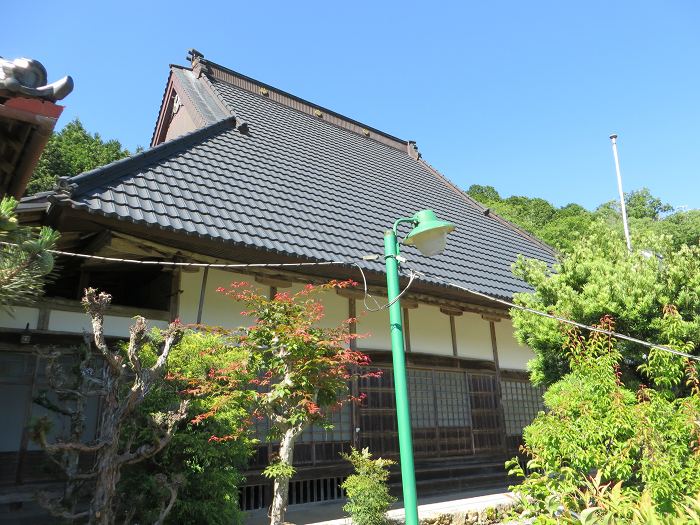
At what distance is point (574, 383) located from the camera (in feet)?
17.0

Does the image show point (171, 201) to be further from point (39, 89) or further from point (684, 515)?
point (684, 515)

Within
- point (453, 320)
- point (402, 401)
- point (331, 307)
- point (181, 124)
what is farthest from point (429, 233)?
point (181, 124)

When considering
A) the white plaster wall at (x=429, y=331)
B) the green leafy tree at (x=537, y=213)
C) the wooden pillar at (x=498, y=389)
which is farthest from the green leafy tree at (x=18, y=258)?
the green leafy tree at (x=537, y=213)

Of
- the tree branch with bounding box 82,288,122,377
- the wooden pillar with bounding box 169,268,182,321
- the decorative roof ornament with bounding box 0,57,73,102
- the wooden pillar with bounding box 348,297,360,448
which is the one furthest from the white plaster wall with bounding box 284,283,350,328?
the decorative roof ornament with bounding box 0,57,73,102

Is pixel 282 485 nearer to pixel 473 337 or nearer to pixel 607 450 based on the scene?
pixel 607 450

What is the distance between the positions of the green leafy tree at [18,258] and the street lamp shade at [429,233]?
2.32m

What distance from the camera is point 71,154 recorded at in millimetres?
21453

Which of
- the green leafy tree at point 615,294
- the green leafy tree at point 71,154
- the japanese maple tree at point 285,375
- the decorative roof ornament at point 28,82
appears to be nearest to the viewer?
the decorative roof ornament at point 28,82

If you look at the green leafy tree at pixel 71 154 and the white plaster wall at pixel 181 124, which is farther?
the green leafy tree at pixel 71 154

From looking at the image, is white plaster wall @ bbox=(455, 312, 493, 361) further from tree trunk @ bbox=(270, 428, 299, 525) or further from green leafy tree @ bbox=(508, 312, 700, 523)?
tree trunk @ bbox=(270, 428, 299, 525)

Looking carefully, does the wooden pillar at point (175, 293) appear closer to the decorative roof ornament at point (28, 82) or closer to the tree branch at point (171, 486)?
the tree branch at point (171, 486)

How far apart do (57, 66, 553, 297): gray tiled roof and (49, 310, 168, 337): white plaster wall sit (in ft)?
3.99

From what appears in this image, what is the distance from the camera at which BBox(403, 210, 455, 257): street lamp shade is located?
12.3ft

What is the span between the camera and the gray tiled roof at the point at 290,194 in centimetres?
611
